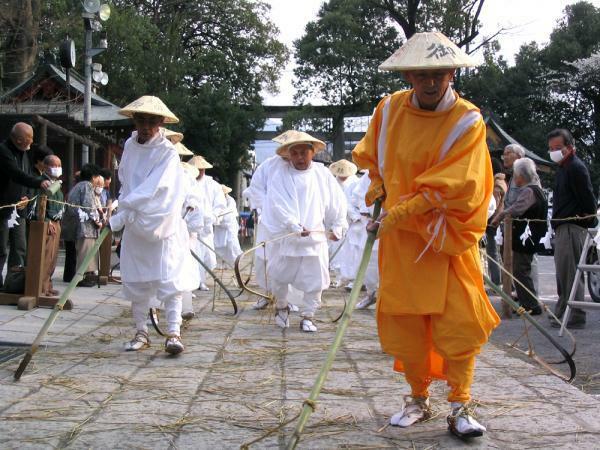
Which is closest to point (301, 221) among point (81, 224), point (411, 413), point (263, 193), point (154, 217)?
point (263, 193)

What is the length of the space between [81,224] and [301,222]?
424 centimetres

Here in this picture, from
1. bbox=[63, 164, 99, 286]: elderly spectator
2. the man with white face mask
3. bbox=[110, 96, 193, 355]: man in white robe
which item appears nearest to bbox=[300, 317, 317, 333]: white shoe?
bbox=[110, 96, 193, 355]: man in white robe

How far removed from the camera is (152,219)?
6059mm

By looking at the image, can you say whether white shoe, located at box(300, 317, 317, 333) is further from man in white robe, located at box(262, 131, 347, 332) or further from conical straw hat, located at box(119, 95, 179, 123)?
conical straw hat, located at box(119, 95, 179, 123)

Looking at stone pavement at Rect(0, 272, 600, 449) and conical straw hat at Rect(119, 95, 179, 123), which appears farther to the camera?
conical straw hat at Rect(119, 95, 179, 123)

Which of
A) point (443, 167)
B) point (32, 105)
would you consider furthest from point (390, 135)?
point (32, 105)

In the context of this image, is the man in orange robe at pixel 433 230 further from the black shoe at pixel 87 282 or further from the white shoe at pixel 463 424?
the black shoe at pixel 87 282

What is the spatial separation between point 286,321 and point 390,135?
13.2ft

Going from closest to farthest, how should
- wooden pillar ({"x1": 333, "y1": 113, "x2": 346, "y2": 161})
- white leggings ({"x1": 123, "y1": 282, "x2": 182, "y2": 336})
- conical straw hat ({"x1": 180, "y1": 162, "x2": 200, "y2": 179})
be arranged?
Answer: white leggings ({"x1": 123, "y1": 282, "x2": 182, "y2": 336})
conical straw hat ({"x1": 180, "y1": 162, "x2": 200, "y2": 179})
wooden pillar ({"x1": 333, "y1": 113, "x2": 346, "y2": 161})

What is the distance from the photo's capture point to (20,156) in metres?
8.84

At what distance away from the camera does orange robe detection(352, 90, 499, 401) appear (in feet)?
12.8

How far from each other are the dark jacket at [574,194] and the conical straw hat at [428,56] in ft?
14.0

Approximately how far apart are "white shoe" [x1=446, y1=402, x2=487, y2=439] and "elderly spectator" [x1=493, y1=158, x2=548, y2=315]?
5078 millimetres

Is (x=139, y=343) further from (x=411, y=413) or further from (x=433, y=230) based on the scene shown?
(x=433, y=230)
